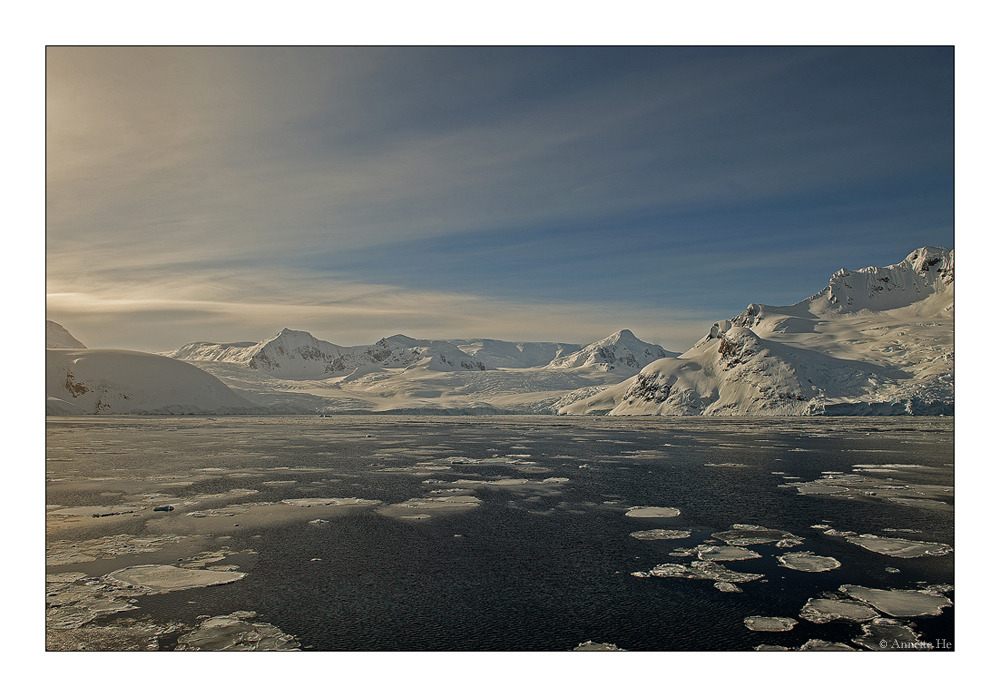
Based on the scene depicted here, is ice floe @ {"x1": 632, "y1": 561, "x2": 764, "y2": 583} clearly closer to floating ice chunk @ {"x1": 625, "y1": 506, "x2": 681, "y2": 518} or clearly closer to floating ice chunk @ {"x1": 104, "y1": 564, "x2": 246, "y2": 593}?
floating ice chunk @ {"x1": 625, "y1": 506, "x2": 681, "y2": 518}

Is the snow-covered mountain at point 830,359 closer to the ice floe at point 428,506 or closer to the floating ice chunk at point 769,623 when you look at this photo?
the ice floe at point 428,506

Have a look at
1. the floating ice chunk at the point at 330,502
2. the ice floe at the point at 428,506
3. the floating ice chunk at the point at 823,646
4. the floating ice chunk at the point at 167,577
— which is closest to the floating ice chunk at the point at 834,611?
the floating ice chunk at the point at 823,646

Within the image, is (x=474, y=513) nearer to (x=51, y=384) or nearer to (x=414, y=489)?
(x=414, y=489)

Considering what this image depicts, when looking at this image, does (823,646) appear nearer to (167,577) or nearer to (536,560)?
(536,560)

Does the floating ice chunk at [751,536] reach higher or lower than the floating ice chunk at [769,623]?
lower

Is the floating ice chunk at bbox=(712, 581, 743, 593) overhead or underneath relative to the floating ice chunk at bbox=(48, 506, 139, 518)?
overhead

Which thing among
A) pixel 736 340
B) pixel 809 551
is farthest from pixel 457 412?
pixel 809 551

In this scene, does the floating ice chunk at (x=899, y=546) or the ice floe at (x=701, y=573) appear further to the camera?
the floating ice chunk at (x=899, y=546)

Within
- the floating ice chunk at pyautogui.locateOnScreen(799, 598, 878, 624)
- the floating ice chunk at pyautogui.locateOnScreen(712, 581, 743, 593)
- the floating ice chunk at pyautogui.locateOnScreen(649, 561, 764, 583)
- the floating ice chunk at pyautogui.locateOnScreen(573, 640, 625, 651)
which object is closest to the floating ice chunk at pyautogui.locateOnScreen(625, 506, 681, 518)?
the floating ice chunk at pyautogui.locateOnScreen(649, 561, 764, 583)
